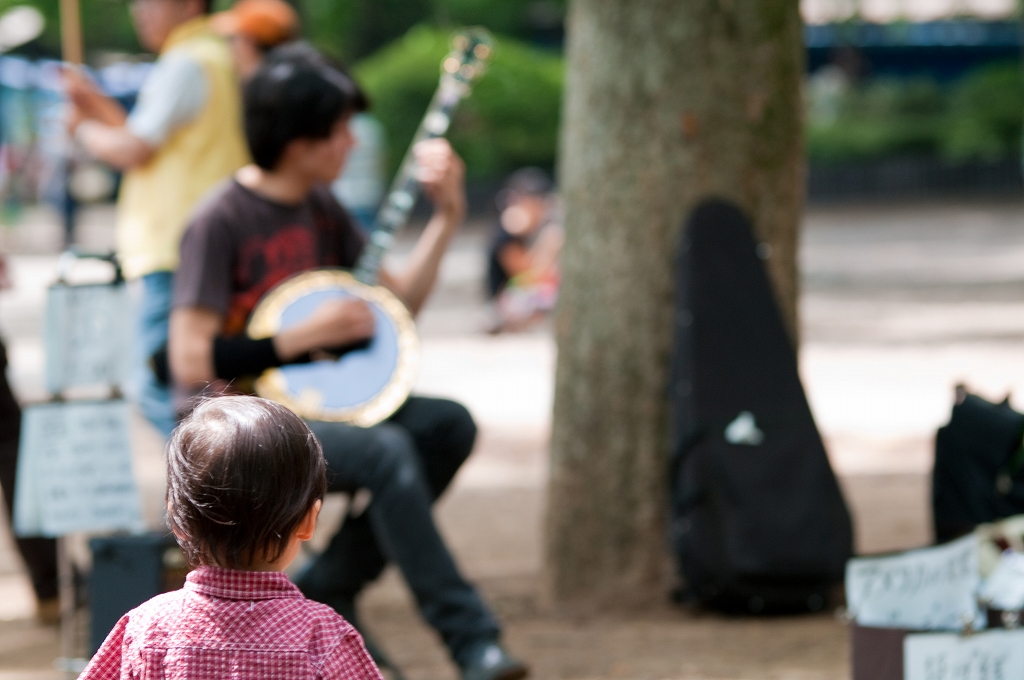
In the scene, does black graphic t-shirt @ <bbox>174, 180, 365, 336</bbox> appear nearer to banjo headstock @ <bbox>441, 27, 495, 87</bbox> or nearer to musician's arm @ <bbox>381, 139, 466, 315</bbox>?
musician's arm @ <bbox>381, 139, 466, 315</bbox>

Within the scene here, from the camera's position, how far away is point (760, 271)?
13.4 feet

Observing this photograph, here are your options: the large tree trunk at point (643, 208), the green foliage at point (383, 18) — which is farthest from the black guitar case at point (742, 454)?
the green foliage at point (383, 18)

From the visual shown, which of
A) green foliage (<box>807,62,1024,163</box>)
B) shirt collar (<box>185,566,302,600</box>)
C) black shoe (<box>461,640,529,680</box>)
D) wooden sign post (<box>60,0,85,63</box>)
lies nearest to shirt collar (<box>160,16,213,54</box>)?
wooden sign post (<box>60,0,85,63</box>)

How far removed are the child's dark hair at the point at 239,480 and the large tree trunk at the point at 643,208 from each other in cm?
237

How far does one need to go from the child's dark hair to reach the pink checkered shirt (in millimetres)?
39

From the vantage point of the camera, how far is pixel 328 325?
3363 millimetres

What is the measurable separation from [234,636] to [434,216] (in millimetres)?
2106

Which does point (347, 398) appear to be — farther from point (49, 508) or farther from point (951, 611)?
point (951, 611)

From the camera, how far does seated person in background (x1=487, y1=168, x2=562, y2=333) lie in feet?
37.6

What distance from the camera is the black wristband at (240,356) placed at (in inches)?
131

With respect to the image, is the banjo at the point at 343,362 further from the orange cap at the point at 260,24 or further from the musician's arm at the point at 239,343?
the orange cap at the point at 260,24

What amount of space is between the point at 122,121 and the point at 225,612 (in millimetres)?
3018

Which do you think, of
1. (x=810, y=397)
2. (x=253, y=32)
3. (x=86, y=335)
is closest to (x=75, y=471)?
(x=86, y=335)

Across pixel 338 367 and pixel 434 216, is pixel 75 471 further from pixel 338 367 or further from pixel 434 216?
pixel 434 216
